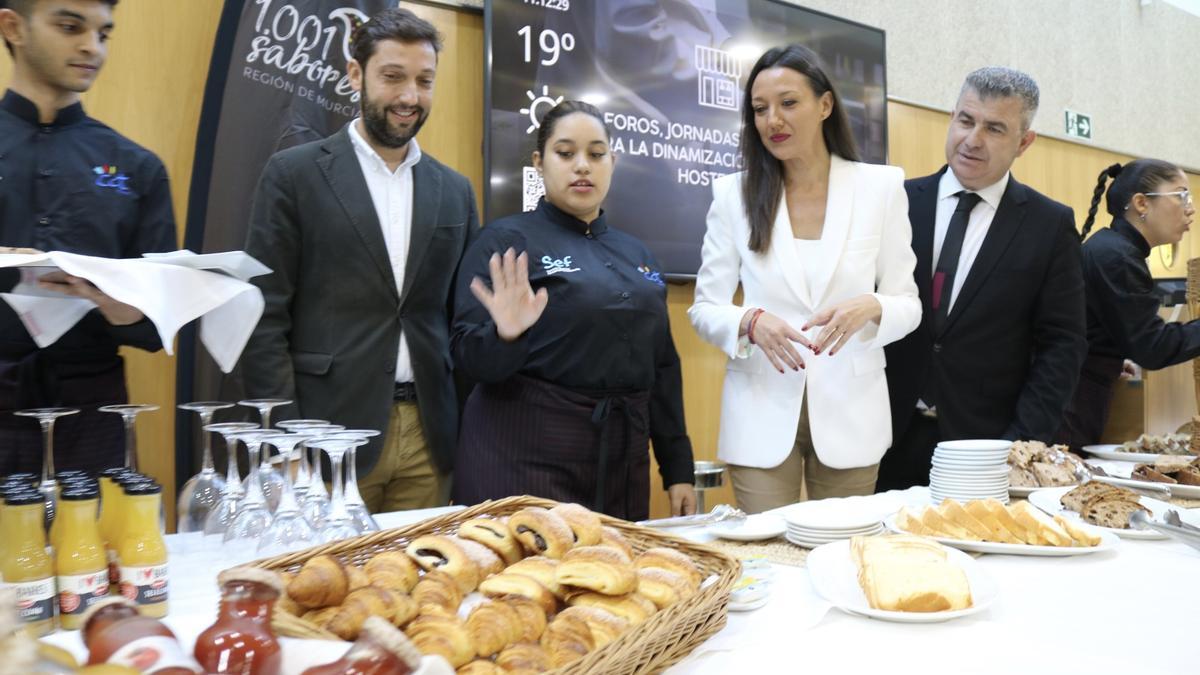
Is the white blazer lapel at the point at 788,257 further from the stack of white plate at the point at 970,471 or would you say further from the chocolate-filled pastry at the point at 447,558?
the chocolate-filled pastry at the point at 447,558

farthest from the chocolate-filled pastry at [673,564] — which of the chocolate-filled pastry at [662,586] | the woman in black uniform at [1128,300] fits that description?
the woman in black uniform at [1128,300]

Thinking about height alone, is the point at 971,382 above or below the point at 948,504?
above

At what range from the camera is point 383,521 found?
63.8 inches

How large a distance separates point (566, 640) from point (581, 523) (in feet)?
1.03

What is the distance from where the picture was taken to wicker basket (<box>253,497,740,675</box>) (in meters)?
0.79

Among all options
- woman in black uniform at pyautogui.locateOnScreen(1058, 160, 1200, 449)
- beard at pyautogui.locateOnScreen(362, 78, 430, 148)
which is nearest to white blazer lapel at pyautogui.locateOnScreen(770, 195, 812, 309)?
beard at pyautogui.locateOnScreen(362, 78, 430, 148)

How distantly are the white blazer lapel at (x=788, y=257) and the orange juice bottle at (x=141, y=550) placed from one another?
153 cm

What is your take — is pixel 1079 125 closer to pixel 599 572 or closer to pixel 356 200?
pixel 356 200

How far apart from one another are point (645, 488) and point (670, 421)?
8.1 inches

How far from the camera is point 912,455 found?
2.46 m

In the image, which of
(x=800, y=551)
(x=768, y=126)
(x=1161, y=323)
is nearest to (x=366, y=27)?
(x=768, y=126)

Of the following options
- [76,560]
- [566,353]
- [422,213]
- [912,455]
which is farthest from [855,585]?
[422,213]

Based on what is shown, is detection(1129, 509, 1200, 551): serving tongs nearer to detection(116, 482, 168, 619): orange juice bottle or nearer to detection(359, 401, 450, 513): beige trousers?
detection(116, 482, 168, 619): orange juice bottle

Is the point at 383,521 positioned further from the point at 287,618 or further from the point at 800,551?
the point at 287,618
